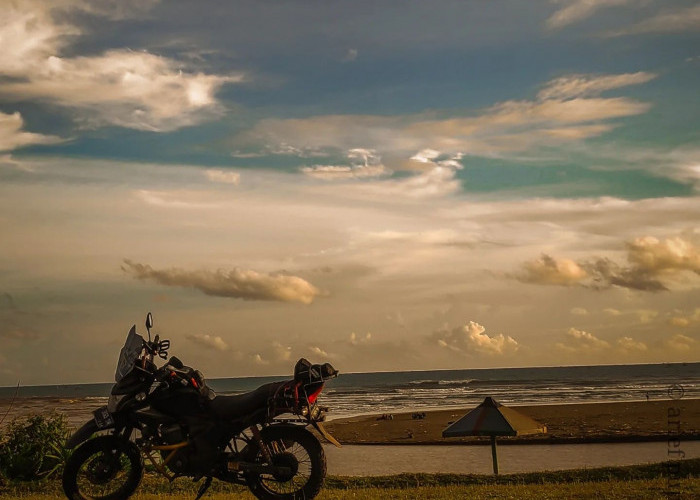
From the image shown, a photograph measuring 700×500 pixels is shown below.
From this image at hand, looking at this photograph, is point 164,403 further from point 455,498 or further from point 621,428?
point 621,428

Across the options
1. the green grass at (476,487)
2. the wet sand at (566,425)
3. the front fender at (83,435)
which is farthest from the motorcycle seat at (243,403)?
the wet sand at (566,425)

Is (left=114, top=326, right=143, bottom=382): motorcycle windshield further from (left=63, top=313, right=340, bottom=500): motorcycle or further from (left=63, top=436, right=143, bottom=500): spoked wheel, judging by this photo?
(left=63, top=436, right=143, bottom=500): spoked wheel

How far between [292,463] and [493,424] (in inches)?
523

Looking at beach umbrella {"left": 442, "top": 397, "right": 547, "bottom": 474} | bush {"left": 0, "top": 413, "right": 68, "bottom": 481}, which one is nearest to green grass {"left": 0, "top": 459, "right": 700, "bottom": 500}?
bush {"left": 0, "top": 413, "right": 68, "bottom": 481}

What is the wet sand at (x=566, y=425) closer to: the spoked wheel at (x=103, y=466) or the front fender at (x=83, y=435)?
the spoked wheel at (x=103, y=466)

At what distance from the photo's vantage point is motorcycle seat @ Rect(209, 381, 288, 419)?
8.73m

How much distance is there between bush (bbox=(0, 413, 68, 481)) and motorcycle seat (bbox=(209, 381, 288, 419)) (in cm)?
921

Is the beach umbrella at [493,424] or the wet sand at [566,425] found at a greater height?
the beach umbrella at [493,424]

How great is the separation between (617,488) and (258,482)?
7.13 meters

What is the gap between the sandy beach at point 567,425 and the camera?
133 feet

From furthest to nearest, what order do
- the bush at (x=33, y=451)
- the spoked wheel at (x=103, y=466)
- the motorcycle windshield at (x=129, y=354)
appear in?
the bush at (x=33, y=451) < the spoked wheel at (x=103, y=466) < the motorcycle windshield at (x=129, y=354)

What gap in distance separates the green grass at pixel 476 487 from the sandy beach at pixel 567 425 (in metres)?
20.3

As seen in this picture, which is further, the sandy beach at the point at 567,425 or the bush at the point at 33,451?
the sandy beach at the point at 567,425

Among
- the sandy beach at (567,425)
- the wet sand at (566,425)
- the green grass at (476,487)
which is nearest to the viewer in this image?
the green grass at (476,487)
